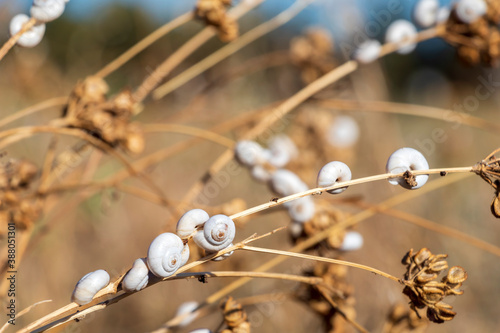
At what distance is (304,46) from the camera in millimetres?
1216

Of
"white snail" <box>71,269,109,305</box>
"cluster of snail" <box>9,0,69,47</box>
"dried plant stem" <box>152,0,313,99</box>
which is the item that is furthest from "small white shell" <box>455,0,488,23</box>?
"white snail" <box>71,269,109,305</box>

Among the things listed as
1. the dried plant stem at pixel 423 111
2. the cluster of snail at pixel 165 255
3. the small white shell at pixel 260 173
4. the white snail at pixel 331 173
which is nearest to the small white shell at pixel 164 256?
the cluster of snail at pixel 165 255

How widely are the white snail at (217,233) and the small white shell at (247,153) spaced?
1.15 feet

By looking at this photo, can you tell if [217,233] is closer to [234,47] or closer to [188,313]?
[188,313]

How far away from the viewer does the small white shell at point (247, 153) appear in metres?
0.73

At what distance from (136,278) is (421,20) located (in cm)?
67

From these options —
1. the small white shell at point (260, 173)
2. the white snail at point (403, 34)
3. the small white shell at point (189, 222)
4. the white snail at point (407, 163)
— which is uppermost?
the white snail at point (403, 34)

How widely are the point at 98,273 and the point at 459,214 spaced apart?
198 centimetres

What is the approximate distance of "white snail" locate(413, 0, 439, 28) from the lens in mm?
805

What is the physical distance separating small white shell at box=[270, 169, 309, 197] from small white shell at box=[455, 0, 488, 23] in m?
0.41

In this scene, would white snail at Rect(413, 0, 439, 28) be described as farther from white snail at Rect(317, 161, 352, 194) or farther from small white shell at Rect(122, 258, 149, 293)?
small white shell at Rect(122, 258, 149, 293)

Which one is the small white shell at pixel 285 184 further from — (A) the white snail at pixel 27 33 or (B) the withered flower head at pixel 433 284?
(A) the white snail at pixel 27 33

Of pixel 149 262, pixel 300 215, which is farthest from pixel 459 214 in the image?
pixel 149 262

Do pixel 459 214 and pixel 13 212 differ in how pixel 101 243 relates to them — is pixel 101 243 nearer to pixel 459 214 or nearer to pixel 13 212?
pixel 13 212
